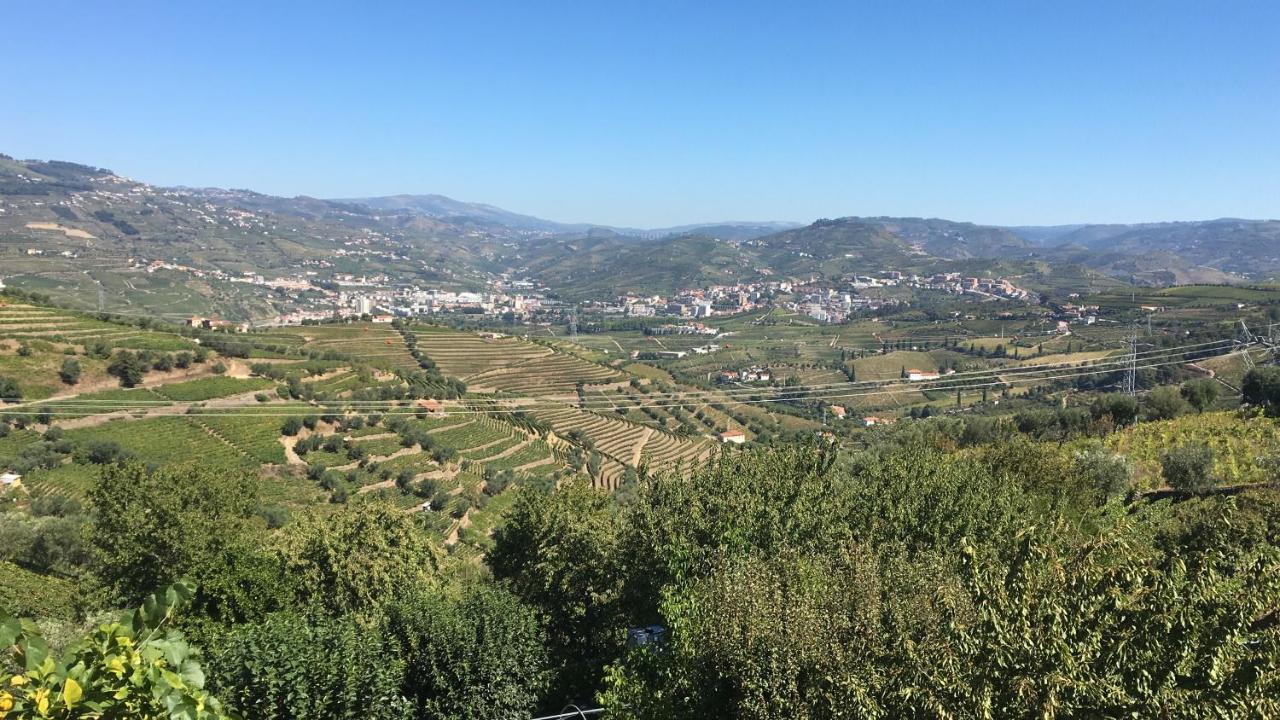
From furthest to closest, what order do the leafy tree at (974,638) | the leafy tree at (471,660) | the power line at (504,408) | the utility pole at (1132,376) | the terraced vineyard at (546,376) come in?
the terraced vineyard at (546,376) → the utility pole at (1132,376) → the power line at (504,408) → the leafy tree at (471,660) → the leafy tree at (974,638)

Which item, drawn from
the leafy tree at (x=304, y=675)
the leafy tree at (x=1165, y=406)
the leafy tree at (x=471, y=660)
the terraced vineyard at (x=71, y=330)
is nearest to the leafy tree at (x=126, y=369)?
the terraced vineyard at (x=71, y=330)

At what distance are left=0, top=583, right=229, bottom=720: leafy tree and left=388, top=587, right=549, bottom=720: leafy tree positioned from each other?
8.82 metres

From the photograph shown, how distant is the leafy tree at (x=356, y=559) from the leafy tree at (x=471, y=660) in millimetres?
3912

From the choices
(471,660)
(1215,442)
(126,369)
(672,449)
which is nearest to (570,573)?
(471,660)

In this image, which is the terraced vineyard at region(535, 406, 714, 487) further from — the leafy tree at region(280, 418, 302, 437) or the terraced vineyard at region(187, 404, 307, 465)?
the terraced vineyard at region(187, 404, 307, 465)

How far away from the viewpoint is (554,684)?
13016 millimetres

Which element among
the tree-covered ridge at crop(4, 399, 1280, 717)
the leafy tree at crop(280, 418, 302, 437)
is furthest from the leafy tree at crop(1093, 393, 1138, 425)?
the leafy tree at crop(280, 418, 302, 437)

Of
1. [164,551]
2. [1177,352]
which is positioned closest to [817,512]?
[164,551]

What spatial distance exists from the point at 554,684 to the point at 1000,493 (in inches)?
394

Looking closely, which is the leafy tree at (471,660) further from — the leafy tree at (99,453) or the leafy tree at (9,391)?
the leafy tree at (9,391)

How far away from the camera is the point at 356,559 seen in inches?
618

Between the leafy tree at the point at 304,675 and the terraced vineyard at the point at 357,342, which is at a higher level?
the leafy tree at the point at 304,675

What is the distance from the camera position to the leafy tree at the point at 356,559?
1548 centimetres

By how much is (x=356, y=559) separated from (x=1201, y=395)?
4547 cm
